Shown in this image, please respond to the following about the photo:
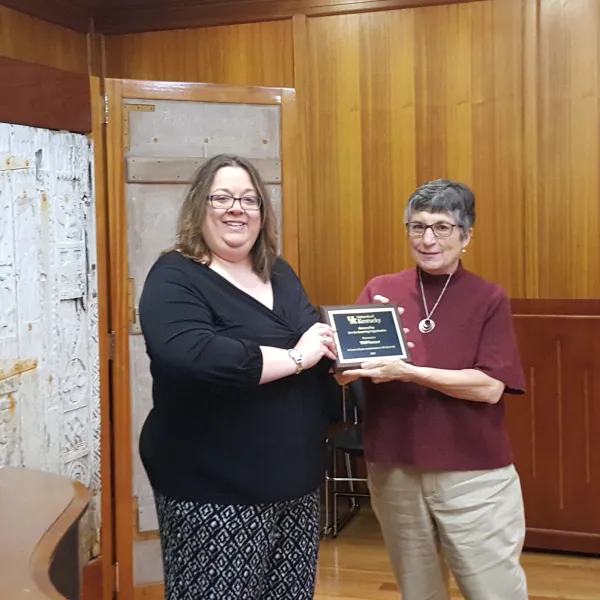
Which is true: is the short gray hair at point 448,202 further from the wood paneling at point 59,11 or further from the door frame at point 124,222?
the wood paneling at point 59,11

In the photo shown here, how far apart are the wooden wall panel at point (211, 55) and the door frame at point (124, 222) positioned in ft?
3.30

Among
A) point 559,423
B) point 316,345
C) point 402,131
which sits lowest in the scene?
point 559,423

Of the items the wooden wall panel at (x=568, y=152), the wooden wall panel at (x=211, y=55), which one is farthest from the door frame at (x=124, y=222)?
the wooden wall panel at (x=568, y=152)

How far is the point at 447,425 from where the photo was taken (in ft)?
7.20

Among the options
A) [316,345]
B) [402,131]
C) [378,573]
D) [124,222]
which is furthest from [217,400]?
[402,131]

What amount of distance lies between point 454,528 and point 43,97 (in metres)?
1.83

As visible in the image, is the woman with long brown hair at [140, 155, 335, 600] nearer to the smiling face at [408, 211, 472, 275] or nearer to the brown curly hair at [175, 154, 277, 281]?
the brown curly hair at [175, 154, 277, 281]

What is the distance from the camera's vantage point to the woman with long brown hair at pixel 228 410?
1931 millimetres

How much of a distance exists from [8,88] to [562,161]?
7.58 feet

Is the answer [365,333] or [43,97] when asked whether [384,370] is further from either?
[43,97]

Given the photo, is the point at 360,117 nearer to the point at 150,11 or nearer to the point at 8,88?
the point at 150,11

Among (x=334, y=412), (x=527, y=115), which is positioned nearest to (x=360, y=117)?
(x=527, y=115)

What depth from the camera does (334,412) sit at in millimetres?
2234

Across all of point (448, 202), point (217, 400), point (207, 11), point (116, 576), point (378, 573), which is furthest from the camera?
point (207, 11)
